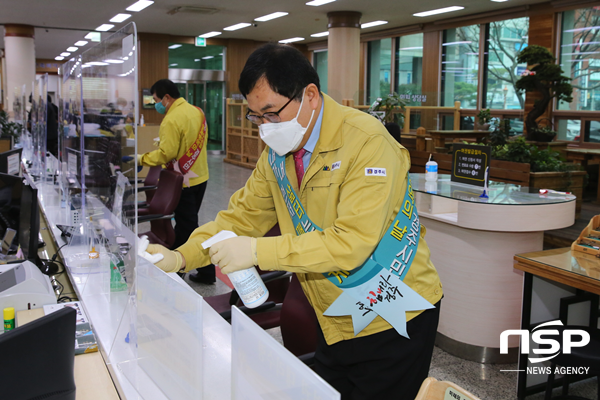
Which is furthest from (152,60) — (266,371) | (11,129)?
(266,371)

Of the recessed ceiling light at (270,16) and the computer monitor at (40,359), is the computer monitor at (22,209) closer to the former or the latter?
the computer monitor at (40,359)

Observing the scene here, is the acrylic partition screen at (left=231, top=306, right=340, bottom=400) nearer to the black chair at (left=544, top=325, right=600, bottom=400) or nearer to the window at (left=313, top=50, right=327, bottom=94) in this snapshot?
the black chair at (left=544, top=325, right=600, bottom=400)

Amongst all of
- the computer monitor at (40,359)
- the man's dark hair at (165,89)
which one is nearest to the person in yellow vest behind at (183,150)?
the man's dark hair at (165,89)

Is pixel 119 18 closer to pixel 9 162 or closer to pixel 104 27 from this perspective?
pixel 104 27

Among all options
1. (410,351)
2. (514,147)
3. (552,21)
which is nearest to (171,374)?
(410,351)

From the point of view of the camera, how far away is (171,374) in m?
1.22

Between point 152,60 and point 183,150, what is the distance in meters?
12.0

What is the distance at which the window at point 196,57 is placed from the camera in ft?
54.0

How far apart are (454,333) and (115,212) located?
7.13 feet

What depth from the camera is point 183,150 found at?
433 cm

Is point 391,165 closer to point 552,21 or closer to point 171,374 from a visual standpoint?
point 171,374

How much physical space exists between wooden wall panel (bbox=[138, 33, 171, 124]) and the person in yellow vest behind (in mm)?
11342

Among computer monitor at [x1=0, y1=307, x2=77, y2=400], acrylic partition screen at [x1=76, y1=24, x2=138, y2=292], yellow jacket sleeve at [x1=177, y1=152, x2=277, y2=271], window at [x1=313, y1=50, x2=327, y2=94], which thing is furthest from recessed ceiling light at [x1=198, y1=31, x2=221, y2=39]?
computer monitor at [x1=0, y1=307, x2=77, y2=400]

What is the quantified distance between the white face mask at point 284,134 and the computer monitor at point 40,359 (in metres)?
0.65
